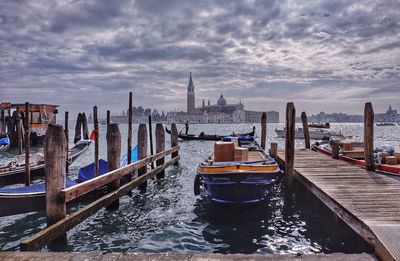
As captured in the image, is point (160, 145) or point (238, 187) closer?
point (238, 187)

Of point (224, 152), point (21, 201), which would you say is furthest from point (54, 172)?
point (224, 152)

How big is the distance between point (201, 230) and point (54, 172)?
3758 mm

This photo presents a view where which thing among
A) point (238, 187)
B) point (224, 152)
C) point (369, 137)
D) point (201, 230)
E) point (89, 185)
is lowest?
point (201, 230)

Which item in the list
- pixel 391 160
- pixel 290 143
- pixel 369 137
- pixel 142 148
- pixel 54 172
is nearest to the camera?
pixel 54 172

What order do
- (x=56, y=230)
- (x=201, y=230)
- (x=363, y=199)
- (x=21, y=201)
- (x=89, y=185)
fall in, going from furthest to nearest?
(x=201, y=230) < (x=21, y=201) < (x=89, y=185) < (x=363, y=199) < (x=56, y=230)

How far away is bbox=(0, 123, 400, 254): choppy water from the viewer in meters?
6.54

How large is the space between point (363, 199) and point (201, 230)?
3.74 metres

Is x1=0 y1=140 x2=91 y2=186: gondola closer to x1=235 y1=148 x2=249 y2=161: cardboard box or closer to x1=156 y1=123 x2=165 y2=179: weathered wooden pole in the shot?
x1=156 y1=123 x2=165 y2=179: weathered wooden pole

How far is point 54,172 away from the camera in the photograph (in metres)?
5.60

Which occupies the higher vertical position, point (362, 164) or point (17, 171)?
point (362, 164)

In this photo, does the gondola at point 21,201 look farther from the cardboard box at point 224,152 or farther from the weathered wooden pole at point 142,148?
the cardboard box at point 224,152

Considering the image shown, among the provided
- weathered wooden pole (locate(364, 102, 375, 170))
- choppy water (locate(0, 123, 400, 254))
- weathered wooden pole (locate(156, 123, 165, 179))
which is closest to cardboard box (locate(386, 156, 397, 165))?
weathered wooden pole (locate(364, 102, 375, 170))

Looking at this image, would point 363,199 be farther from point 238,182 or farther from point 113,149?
point 113,149

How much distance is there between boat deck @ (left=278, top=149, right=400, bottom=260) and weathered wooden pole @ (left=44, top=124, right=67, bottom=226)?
5135 mm
